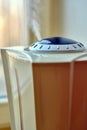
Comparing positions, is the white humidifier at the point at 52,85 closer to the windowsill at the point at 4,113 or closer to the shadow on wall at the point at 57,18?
the shadow on wall at the point at 57,18

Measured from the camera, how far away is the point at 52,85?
80 cm

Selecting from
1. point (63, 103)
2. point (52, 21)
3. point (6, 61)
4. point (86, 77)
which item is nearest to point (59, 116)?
point (63, 103)

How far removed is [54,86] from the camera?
794mm

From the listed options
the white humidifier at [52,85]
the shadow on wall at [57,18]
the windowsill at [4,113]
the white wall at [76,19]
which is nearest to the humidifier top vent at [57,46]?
the white humidifier at [52,85]

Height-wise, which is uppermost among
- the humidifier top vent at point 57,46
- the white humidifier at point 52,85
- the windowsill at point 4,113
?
the humidifier top vent at point 57,46

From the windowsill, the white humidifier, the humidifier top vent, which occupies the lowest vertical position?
the windowsill

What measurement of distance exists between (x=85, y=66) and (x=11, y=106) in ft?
1.23

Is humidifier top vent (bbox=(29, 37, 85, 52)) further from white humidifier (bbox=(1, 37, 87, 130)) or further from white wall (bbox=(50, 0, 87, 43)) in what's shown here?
white wall (bbox=(50, 0, 87, 43))

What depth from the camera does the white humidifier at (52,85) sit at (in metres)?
0.79

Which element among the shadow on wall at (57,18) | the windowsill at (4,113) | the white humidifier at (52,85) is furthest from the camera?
the windowsill at (4,113)

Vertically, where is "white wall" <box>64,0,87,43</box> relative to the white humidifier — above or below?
above

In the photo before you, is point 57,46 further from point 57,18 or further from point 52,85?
point 57,18

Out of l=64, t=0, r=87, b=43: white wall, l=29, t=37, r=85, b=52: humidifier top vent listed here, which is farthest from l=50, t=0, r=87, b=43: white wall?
l=29, t=37, r=85, b=52: humidifier top vent

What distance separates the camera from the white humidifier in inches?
31.1
